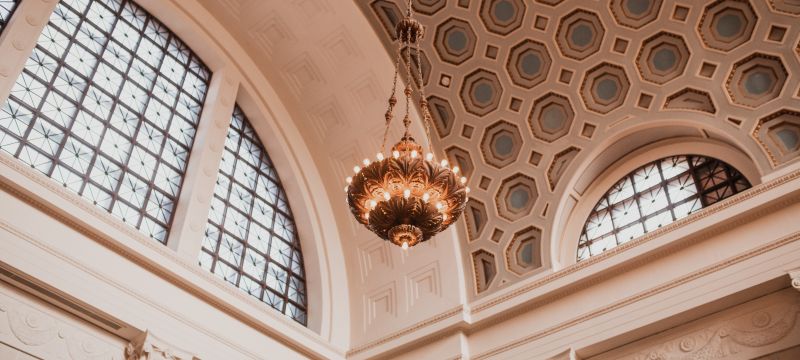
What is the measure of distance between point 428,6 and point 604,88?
2.46 metres

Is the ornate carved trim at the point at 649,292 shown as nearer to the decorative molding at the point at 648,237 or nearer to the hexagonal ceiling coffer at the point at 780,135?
the decorative molding at the point at 648,237

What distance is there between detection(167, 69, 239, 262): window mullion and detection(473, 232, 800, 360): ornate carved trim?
3.55m

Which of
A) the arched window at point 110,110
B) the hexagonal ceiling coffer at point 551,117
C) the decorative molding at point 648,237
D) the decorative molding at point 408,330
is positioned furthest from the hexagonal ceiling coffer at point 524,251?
the arched window at point 110,110

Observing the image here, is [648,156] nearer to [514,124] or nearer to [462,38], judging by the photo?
[514,124]

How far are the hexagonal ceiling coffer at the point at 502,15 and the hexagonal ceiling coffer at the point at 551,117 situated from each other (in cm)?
100

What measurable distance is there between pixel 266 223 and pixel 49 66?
3.38m

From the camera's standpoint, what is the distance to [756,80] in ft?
28.9

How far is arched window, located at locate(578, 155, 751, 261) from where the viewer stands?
8.94 m

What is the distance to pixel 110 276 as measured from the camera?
7.65m

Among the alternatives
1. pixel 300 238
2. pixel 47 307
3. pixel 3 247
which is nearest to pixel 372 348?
pixel 300 238

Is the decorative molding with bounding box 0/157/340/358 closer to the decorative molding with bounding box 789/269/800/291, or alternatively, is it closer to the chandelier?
the chandelier

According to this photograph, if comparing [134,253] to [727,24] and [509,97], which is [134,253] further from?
[727,24]

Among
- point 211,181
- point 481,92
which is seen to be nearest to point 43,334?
point 211,181

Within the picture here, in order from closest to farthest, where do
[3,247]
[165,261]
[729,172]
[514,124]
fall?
[3,247], [165,261], [729,172], [514,124]
